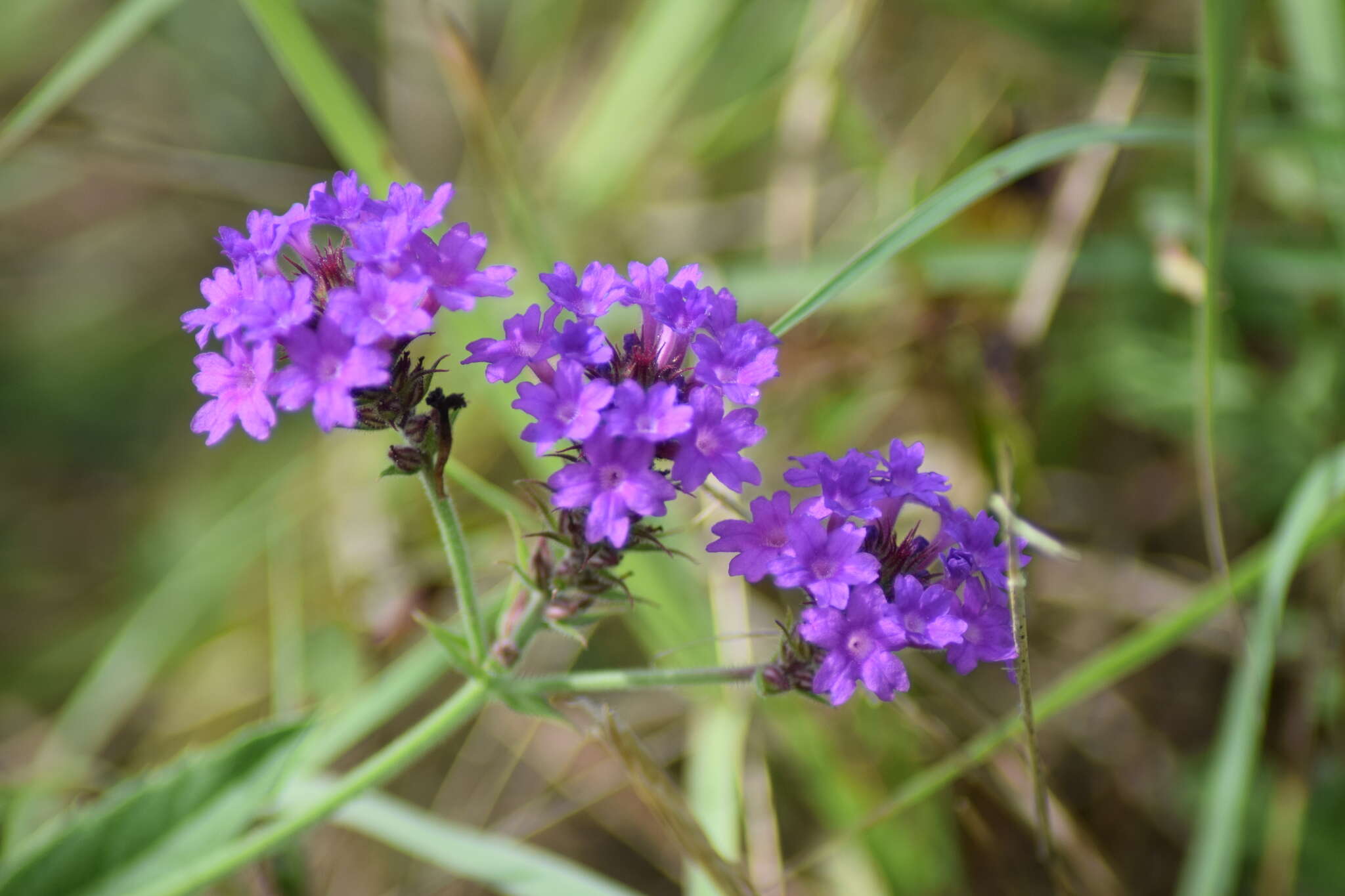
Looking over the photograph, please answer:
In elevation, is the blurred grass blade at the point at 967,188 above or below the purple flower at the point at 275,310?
above

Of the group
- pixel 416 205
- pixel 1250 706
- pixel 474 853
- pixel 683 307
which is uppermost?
pixel 416 205

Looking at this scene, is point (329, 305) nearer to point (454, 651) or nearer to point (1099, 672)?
point (454, 651)

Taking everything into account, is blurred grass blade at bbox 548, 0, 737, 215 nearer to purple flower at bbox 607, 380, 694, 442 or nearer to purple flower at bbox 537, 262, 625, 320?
purple flower at bbox 537, 262, 625, 320

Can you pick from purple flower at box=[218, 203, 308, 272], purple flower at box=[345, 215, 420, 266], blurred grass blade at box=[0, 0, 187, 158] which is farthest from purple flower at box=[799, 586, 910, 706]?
blurred grass blade at box=[0, 0, 187, 158]

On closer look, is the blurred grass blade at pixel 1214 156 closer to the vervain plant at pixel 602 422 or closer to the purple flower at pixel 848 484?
the vervain plant at pixel 602 422

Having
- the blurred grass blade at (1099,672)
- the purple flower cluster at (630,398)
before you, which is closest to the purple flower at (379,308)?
the purple flower cluster at (630,398)

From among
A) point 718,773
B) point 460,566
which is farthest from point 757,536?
point 718,773
